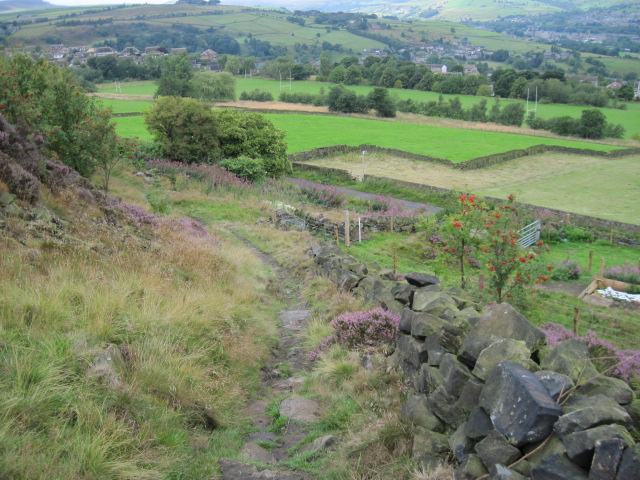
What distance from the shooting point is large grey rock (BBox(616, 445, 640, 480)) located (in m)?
4.52

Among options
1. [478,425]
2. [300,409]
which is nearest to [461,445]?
[478,425]

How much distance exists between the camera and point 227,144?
40.3m

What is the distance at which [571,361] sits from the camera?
6.12 m

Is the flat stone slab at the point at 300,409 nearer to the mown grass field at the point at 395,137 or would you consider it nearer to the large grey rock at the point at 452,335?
the large grey rock at the point at 452,335

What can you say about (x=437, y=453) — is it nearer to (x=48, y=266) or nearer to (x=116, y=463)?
(x=116, y=463)

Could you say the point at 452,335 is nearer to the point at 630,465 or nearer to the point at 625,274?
the point at 630,465

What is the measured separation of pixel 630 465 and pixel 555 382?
48.3 inches

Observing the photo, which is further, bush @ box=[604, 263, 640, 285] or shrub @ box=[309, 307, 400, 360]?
bush @ box=[604, 263, 640, 285]

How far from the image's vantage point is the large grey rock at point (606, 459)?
15.2 feet

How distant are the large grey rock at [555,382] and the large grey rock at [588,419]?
46 cm

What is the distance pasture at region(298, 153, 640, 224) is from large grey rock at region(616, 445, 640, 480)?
1396 inches

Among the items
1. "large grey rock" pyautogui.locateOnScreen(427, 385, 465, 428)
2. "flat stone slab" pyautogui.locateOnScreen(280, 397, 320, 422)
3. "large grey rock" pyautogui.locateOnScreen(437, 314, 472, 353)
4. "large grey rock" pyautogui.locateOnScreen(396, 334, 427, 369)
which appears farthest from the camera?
"flat stone slab" pyautogui.locateOnScreen(280, 397, 320, 422)

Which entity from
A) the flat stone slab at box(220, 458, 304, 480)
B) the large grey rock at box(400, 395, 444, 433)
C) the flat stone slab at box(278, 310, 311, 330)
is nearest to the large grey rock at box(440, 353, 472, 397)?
the large grey rock at box(400, 395, 444, 433)

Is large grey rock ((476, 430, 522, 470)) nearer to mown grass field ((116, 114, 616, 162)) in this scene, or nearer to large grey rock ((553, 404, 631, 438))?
large grey rock ((553, 404, 631, 438))
